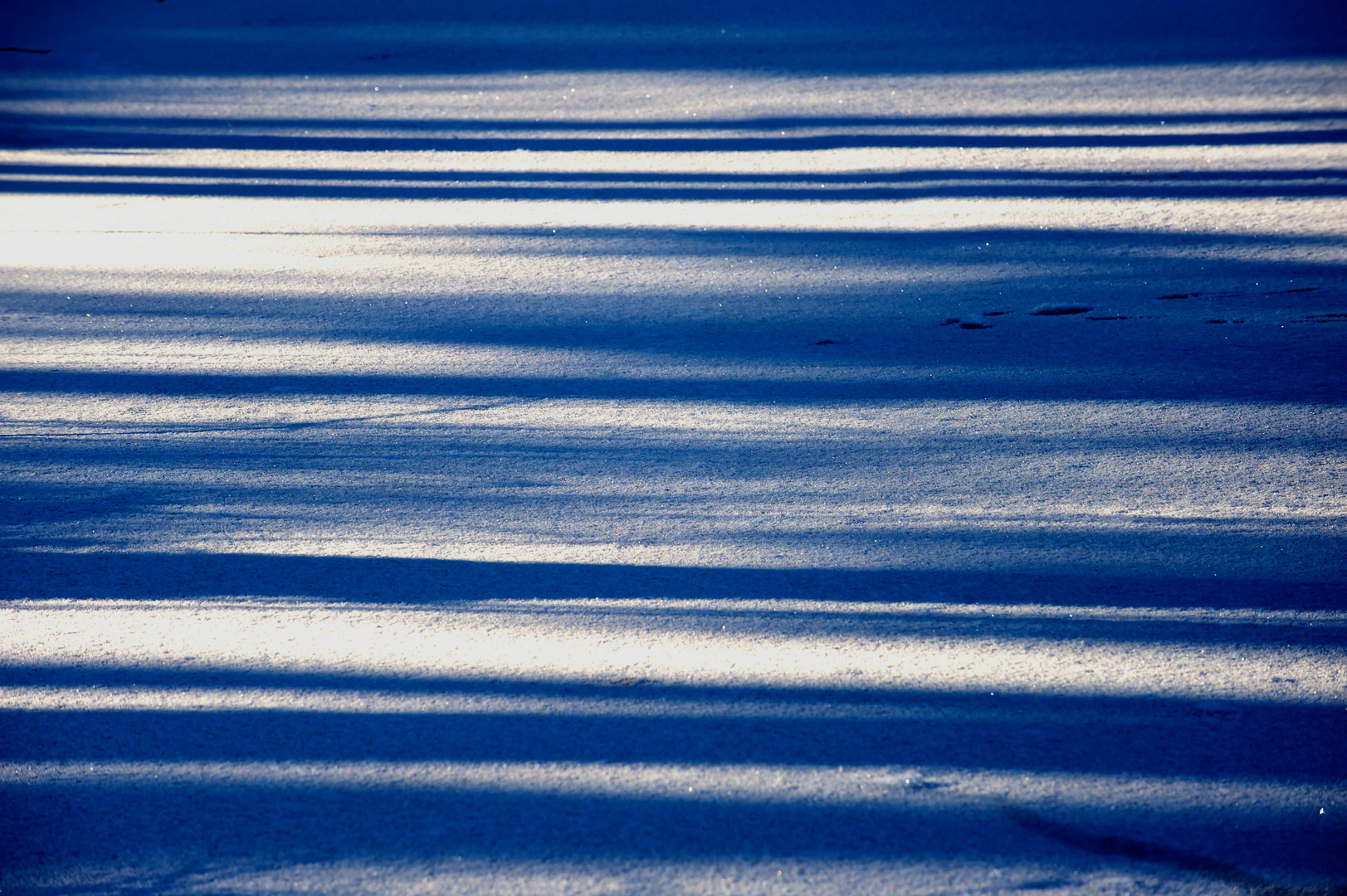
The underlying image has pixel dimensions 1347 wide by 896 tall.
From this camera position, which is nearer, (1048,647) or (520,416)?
(1048,647)

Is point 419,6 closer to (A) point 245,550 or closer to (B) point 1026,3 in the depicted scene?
(B) point 1026,3

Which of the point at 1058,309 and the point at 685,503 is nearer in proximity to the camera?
the point at 685,503

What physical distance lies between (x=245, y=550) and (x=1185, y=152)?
6691mm

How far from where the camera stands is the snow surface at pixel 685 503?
279 centimetres

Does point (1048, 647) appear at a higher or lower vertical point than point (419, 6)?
lower

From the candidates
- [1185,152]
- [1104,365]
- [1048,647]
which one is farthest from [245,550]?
[1185,152]

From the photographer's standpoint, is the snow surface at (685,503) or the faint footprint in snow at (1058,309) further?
the faint footprint in snow at (1058,309)

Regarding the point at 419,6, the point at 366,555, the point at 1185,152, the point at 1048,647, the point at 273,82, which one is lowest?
the point at 1048,647

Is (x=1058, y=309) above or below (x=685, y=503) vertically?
above

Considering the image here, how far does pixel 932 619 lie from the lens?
3.49 meters

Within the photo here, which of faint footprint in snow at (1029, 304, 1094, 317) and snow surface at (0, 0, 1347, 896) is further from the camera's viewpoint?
faint footprint in snow at (1029, 304, 1094, 317)

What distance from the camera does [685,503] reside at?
4145 mm

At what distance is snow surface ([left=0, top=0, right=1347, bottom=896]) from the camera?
2.79 meters

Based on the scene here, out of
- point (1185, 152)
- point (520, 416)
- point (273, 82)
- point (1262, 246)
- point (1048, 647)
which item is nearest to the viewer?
point (1048, 647)
